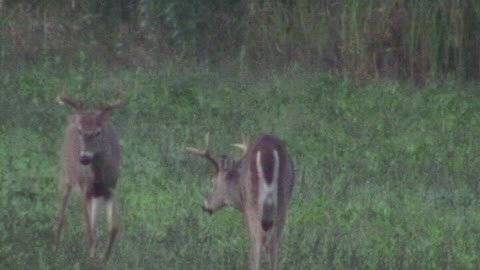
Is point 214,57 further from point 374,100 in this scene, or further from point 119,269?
point 119,269

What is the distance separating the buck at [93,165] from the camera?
1151 cm

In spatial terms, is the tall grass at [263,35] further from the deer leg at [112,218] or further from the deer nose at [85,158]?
the deer nose at [85,158]

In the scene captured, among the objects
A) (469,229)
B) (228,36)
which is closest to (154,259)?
(469,229)

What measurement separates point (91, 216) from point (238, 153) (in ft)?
14.5

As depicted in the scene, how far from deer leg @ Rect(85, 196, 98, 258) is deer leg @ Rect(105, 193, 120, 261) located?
0.10m

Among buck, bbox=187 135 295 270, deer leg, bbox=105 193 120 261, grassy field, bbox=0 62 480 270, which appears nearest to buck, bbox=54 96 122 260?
deer leg, bbox=105 193 120 261

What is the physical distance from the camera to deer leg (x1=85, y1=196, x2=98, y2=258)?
11.5 meters

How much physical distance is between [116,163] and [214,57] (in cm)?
1043

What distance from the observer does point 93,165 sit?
11648 millimetres

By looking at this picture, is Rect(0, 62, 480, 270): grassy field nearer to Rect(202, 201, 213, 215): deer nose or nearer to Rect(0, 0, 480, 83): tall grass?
Rect(202, 201, 213, 215): deer nose

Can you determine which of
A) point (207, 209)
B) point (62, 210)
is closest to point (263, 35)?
point (207, 209)

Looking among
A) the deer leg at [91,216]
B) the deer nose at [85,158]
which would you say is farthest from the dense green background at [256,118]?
the deer nose at [85,158]

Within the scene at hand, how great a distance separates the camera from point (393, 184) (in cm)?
1483

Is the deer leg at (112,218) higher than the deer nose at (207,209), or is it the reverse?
the deer leg at (112,218)
